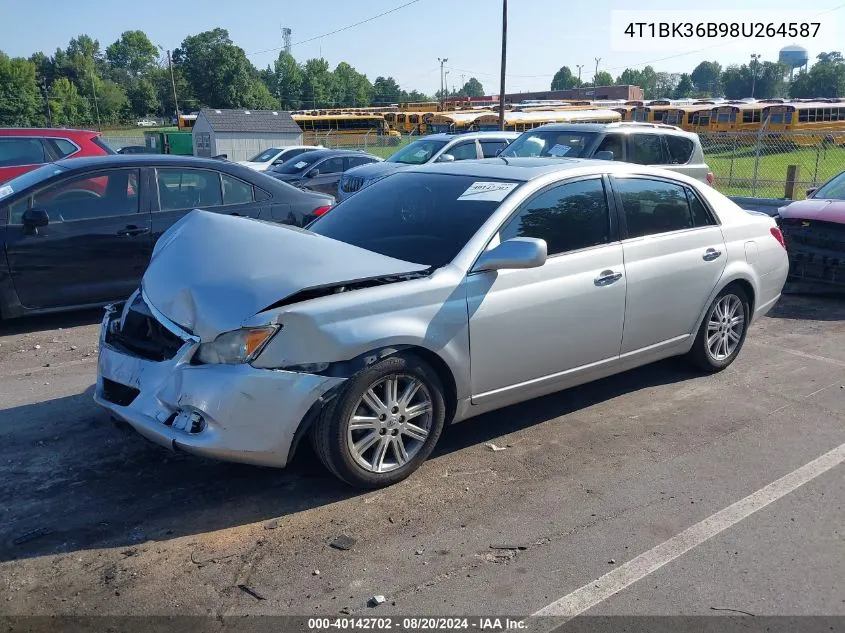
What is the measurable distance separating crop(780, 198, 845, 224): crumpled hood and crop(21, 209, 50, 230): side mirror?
25.5 feet

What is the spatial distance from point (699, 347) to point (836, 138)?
24.9m

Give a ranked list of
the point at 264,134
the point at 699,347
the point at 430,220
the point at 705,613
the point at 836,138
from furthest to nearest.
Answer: the point at 264,134
the point at 836,138
the point at 699,347
the point at 430,220
the point at 705,613

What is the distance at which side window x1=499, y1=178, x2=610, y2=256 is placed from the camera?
4660 millimetres

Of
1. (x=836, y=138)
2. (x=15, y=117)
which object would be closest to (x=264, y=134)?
(x=836, y=138)

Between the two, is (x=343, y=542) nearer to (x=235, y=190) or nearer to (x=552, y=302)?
(x=552, y=302)

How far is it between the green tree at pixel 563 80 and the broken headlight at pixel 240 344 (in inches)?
6457

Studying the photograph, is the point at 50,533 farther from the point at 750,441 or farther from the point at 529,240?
the point at 750,441

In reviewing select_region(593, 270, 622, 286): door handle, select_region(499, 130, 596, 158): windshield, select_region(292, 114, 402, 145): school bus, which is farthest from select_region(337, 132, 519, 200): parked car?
select_region(292, 114, 402, 145): school bus

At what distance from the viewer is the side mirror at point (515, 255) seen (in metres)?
4.24

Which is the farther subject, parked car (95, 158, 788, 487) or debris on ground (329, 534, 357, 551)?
parked car (95, 158, 788, 487)

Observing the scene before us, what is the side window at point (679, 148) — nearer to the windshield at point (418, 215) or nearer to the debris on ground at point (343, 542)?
the windshield at point (418, 215)

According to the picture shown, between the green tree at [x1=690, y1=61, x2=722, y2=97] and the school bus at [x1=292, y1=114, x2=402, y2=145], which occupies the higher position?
the green tree at [x1=690, y1=61, x2=722, y2=97]

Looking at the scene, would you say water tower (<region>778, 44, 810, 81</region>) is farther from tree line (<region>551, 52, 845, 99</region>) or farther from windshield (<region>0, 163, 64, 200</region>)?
windshield (<region>0, 163, 64, 200</region>)

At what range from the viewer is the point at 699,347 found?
5832 mm
